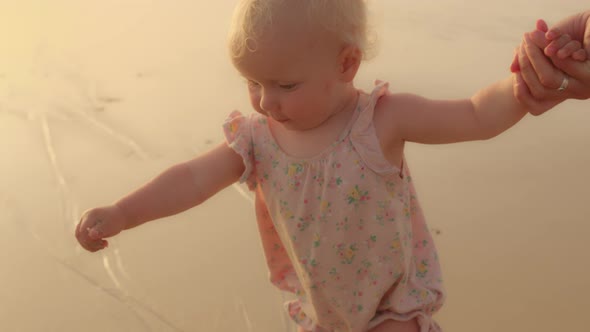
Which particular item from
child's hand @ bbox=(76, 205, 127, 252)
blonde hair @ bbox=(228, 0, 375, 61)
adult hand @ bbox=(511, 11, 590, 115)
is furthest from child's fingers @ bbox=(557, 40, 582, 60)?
child's hand @ bbox=(76, 205, 127, 252)

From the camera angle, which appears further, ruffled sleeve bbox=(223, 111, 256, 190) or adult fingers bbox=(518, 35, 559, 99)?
ruffled sleeve bbox=(223, 111, 256, 190)

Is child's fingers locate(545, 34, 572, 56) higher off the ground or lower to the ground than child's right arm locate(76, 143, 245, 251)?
higher

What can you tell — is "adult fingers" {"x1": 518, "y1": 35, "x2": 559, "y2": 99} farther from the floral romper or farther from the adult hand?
the floral romper

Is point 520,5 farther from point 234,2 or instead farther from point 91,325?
point 91,325

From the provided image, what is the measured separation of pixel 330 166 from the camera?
3.68 ft

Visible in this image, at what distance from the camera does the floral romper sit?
113cm

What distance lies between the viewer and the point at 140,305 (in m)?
1.79

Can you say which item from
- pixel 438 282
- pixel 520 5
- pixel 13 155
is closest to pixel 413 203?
pixel 438 282

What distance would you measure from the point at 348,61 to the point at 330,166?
0.15 meters

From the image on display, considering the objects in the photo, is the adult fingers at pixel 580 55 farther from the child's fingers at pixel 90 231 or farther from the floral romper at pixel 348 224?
the child's fingers at pixel 90 231

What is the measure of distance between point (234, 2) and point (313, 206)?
2283 millimetres

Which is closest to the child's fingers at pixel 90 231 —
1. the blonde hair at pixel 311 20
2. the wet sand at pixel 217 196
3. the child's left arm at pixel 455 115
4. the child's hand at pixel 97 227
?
the child's hand at pixel 97 227

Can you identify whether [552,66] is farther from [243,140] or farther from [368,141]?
[243,140]

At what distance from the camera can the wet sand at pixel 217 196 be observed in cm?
175
